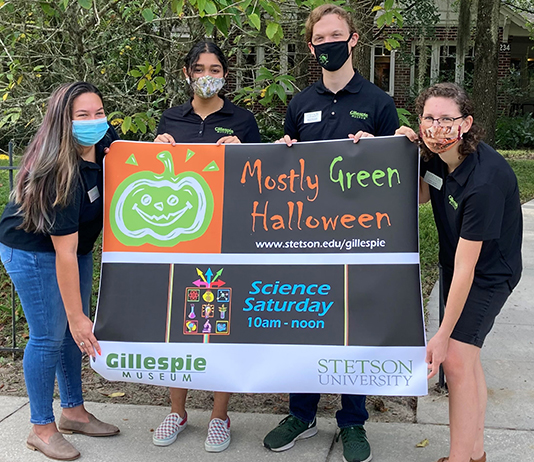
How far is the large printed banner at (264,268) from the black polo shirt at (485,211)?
27 cm

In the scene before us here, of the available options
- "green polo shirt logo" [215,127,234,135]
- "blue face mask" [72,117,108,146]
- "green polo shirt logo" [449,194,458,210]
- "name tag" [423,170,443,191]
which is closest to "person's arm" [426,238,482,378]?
"green polo shirt logo" [449,194,458,210]

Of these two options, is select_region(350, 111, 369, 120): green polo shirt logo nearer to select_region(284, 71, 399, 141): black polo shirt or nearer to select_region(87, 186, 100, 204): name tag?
select_region(284, 71, 399, 141): black polo shirt

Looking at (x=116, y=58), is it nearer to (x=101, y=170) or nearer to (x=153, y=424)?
(x=101, y=170)

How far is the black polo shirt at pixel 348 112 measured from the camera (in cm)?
326

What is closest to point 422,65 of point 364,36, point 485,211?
point 364,36

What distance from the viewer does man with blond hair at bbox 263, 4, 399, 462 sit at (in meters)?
3.25

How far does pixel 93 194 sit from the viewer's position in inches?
127

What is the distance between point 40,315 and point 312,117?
1.81m

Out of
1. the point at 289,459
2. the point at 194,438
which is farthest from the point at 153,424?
the point at 289,459

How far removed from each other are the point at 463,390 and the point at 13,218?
243cm

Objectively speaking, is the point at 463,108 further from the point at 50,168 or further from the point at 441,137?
the point at 50,168

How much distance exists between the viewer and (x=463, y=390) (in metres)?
2.86

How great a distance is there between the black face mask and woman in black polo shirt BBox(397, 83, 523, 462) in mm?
607

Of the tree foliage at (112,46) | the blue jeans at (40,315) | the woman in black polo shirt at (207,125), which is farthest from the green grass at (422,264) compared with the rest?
the woman in black polo shirt at (207,125)
